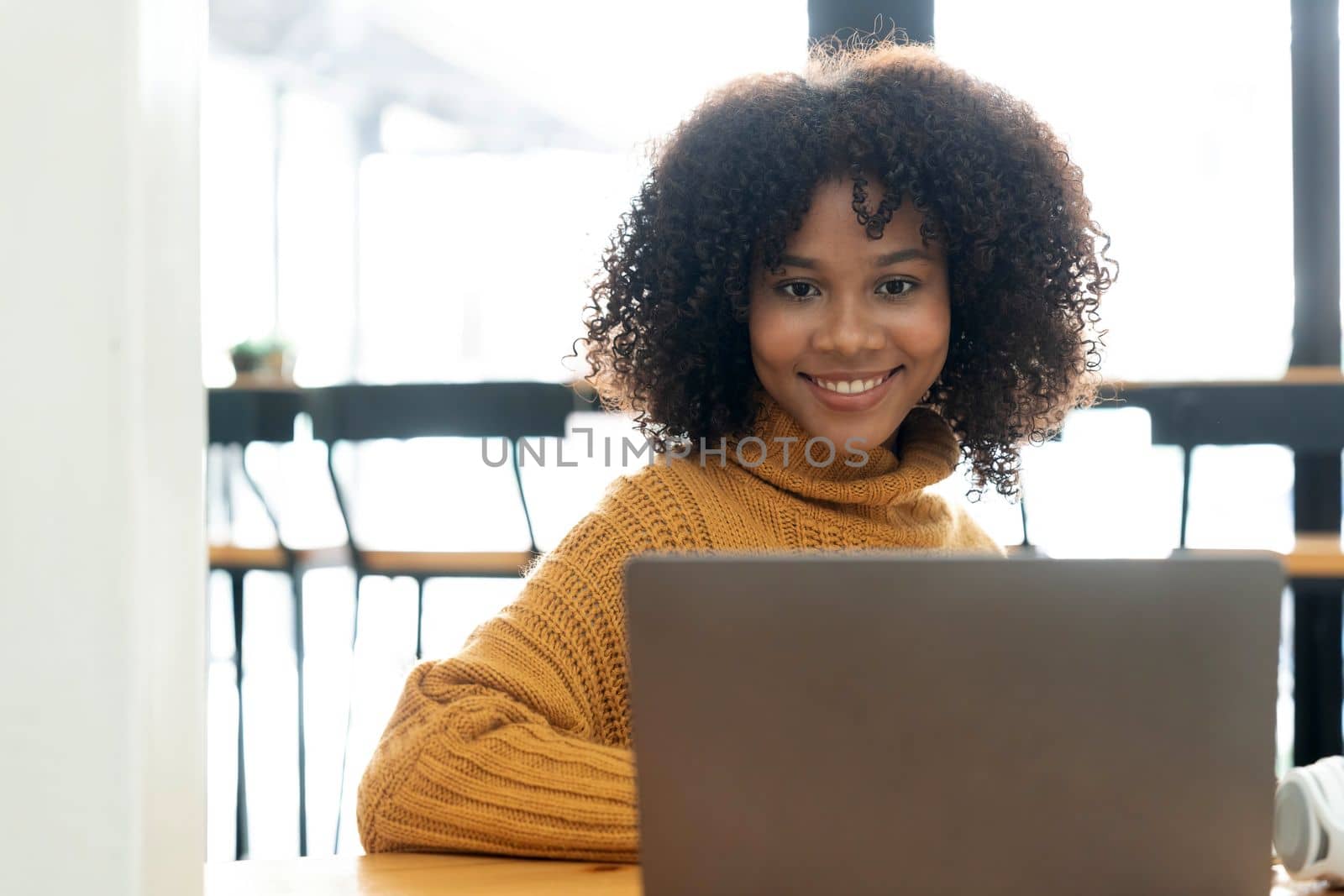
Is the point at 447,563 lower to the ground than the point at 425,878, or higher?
lower

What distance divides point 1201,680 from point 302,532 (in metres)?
3.61

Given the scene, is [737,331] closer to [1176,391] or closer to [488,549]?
[488,549]

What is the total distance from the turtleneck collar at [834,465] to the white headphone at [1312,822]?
1.58 feet

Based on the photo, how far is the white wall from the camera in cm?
51

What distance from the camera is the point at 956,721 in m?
0.53

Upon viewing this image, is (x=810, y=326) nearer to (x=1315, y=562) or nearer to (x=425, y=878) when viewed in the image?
(x=425, y=878)

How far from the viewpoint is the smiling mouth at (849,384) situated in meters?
1.18

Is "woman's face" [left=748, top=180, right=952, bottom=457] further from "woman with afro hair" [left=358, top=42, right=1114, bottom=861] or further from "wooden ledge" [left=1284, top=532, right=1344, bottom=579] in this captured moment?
"wooden ledge" [left=1284, top=532, right=1344, bottom=579]

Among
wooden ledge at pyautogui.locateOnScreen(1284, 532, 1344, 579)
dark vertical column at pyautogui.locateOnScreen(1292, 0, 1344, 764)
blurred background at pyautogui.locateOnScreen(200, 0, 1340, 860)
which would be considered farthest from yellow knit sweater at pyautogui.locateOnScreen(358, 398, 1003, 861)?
dark vertical column at pyautogui.locateOnScreen(1292, 0, 1344, 764)

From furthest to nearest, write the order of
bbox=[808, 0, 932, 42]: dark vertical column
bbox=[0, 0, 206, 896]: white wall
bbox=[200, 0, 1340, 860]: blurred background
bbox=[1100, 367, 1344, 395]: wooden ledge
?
bbox=[200, 0, 1340, 860]: blurred background
bbox=[1100, 367, 1344, 395]: wooden ledge
bbox=[808, 0, 932, 42]: dark vertical column
bbox=[0, 0, 206, 896]: white wall

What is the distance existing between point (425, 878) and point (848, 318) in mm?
601

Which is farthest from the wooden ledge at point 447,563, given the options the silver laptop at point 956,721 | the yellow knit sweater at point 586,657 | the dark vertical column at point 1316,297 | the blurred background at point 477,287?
the silver laptop at point 956,721

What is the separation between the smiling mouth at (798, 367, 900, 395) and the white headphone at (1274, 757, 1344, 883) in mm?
517

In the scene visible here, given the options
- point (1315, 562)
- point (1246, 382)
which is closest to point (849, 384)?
point (1315, 562)
